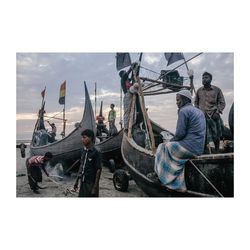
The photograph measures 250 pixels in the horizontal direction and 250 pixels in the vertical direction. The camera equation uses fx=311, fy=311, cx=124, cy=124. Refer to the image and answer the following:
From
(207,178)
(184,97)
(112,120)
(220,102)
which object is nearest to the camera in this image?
(207,178)

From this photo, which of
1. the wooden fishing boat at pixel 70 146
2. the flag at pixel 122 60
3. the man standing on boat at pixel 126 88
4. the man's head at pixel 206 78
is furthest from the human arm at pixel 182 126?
the wooden fishing boat at pixel 70 146

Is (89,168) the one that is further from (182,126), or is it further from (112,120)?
(112,120)

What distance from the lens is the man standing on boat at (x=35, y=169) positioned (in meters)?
5.11

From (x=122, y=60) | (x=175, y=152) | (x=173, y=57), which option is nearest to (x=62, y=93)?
(x=122, y=60)

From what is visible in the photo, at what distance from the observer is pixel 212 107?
16.0ft

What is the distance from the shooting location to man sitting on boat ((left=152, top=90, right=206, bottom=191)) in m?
4.05

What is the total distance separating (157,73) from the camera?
216 inches

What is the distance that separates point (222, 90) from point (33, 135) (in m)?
3.26

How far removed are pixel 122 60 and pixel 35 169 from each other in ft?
7.73

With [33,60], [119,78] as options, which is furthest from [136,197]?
[33,60]

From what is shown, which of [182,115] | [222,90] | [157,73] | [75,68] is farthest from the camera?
[157,73]

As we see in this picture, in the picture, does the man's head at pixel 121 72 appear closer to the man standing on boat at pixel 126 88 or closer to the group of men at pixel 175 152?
the man standing on boat at pixel 126 88

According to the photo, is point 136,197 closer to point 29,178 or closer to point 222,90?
→ point 29,178

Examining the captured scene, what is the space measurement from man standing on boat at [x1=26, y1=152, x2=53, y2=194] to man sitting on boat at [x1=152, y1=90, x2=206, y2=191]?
2198 mm
